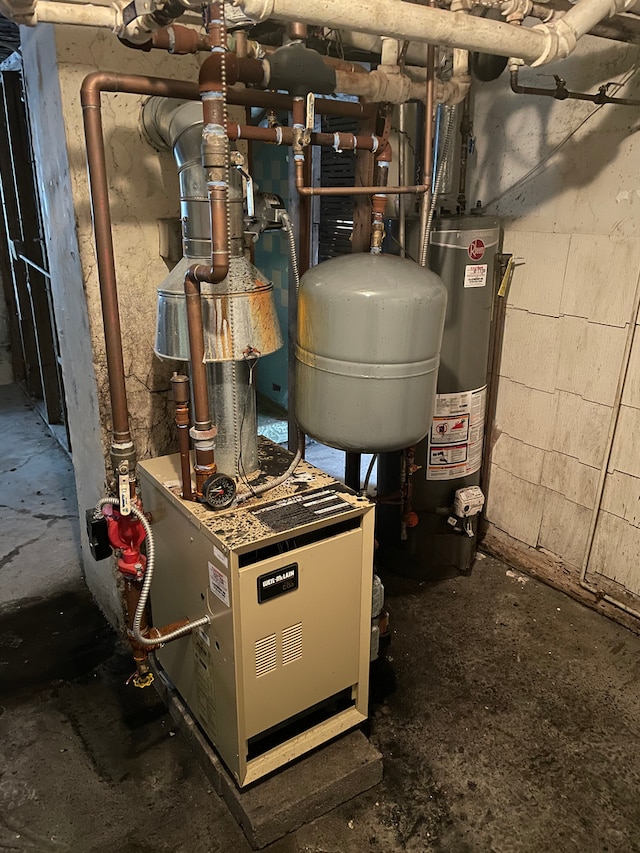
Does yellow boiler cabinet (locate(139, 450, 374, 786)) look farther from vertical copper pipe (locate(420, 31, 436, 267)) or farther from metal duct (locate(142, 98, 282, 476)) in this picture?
vertical copper pipe (locate(420, 31, 436, 267))

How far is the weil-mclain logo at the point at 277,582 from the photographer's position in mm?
1531

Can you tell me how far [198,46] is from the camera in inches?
58.1

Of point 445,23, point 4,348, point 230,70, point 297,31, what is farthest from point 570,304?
point 4,348

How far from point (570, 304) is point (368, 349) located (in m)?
1.27

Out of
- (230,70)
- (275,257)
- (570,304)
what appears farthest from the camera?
(275,257)

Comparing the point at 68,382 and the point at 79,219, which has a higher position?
the point at 79,219

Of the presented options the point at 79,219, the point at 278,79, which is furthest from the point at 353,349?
the point at 79,219

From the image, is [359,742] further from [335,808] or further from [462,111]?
[462,111]

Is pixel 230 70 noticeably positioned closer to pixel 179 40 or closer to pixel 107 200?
pixel 179 40

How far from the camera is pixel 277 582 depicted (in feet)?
5.10

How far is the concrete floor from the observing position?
1669mm

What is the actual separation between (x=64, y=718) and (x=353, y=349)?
59.4 inches

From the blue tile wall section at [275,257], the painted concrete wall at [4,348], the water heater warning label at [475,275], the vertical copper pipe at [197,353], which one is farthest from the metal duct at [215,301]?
the painted concrete wall at [4,348]

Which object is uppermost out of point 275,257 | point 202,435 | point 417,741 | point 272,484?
point 275,257
